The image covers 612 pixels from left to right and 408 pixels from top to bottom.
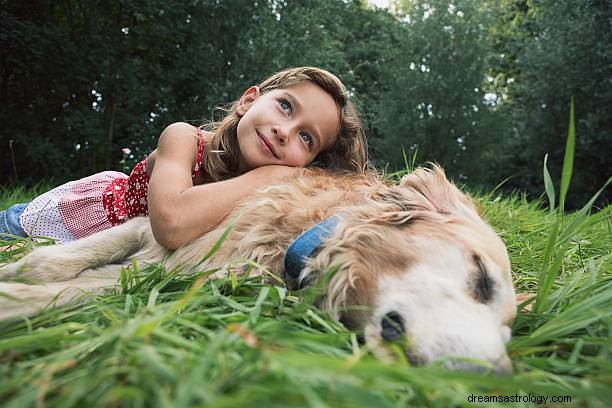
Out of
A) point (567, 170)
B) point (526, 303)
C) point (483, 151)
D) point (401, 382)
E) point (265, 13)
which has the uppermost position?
point (265, 13)

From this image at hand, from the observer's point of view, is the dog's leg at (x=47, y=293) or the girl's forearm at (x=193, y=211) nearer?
the dog's leg at (x=47, y=293)

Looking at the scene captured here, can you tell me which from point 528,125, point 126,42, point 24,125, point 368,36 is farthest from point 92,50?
point 368,36

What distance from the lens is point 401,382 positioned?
1.04 metres

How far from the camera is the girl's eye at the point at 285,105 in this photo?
8.59ft

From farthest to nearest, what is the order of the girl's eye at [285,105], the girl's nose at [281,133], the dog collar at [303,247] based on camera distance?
the girl's eye at [285,105], the girl's nose at [281,133], the dog collar at [303,247]

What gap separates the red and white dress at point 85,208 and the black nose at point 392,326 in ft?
5.66

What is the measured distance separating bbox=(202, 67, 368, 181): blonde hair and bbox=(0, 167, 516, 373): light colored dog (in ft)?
1.75

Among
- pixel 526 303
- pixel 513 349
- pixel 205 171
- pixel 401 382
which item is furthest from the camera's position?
pixel 205 171

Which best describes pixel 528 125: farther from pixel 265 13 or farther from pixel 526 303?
pixel 526 303

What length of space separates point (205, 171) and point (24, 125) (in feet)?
26.4

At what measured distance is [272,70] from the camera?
1062 centimetres

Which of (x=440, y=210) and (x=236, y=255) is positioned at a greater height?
(x=440, y=210)

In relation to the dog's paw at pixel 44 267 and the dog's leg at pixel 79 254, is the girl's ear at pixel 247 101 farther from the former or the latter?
the dog's paw at pixel 44 267

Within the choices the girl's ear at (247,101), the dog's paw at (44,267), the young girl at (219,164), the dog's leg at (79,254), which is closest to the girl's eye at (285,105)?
the young girl at (219,164)
